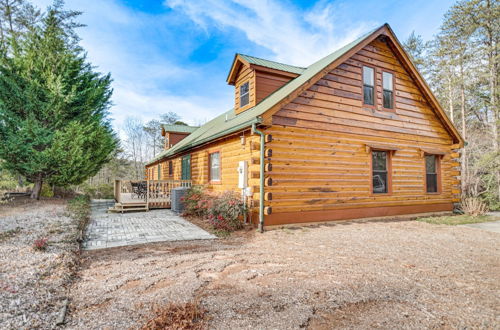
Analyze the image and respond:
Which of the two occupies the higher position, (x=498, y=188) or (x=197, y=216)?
(x=498, y=188)

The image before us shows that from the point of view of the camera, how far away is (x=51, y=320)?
236 cm

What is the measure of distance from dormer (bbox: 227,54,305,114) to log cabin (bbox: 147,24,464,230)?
0.04 meters

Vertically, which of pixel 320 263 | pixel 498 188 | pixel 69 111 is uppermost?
pixel 69 111

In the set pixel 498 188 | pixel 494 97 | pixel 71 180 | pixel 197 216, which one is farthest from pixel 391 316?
pixel 494 97

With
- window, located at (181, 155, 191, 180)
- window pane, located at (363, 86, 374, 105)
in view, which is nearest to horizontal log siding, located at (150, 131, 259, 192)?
window, located at (181, 155, 191, 180)

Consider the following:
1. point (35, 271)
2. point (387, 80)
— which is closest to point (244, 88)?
point (387, 80)

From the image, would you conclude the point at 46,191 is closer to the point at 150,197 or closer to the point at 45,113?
the point at 45,113

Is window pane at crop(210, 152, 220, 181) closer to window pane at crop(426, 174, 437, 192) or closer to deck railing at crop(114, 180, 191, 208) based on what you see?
deck railing at crop(114, 180, 191, 208)

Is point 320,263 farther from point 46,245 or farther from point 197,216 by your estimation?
point 197,216

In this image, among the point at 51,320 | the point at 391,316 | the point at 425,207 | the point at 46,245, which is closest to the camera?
the point at 51,320

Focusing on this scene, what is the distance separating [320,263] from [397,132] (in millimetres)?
7171

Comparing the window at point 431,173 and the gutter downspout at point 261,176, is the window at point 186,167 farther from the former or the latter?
the window at point 431,173

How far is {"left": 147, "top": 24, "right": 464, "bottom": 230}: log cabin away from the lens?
704 centimetres

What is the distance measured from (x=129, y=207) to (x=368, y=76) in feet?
33.2
